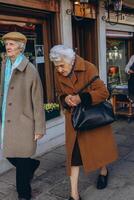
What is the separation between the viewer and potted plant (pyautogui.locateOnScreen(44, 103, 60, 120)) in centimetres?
575

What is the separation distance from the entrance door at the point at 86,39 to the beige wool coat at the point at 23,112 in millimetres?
3520

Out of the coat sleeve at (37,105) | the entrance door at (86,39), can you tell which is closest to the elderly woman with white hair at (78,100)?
the coat sleeve at (37,105)

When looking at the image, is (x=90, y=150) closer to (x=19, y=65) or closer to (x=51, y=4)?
(x=19, y=65)

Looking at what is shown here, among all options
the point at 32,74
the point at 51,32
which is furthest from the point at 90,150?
the point at 51,32

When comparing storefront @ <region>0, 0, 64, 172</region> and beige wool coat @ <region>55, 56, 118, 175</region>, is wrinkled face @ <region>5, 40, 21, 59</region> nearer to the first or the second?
beige wool coat @ <region>55, 56, 118, 175</region>

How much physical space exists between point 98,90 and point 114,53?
553cm

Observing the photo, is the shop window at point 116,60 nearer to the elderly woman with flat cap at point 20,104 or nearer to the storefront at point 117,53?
the storefront at point 117,53

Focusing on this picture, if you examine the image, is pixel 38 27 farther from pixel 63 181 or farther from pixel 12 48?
pixel 63 181

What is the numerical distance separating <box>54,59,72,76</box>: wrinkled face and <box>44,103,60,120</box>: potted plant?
7.66ft

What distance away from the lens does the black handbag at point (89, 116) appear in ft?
11.2

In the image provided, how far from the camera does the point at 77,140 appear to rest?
3.53 meters

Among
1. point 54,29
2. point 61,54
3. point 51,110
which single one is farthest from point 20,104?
point 54,29

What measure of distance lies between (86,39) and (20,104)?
399cm

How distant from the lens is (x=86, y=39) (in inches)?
280
